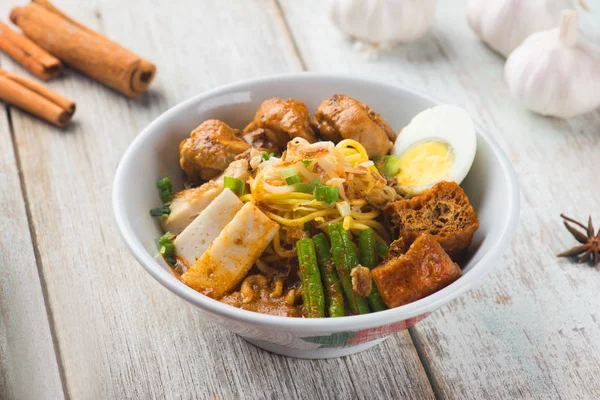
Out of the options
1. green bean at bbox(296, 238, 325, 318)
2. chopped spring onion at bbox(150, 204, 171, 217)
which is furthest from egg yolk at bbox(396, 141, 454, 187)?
chopped spring onion at bbox(150, 204, 171, 217)

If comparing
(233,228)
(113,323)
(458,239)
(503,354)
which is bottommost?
(503,354)

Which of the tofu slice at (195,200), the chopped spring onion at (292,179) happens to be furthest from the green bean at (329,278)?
the tofu slice at (195,200)

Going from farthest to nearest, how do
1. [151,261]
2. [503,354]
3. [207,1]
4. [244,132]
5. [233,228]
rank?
[207,1] < [244,132] < [503,354] < [233,228] < [151,261]

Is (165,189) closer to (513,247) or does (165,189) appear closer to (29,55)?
(513,247)

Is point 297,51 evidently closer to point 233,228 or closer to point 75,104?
point 75,104

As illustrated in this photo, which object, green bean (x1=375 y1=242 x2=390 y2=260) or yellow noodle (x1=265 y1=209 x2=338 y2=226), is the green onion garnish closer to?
yellow noodle (x1=265 y1=209 x2=338 y2=226)

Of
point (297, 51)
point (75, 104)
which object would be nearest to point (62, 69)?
point (75, 104)

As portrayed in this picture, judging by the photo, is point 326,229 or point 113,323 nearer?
point 326,229

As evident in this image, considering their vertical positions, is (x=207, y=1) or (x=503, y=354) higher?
(x=207, y=1)

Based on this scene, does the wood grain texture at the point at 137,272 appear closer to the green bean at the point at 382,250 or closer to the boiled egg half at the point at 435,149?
the green bean at the point at 382,250
